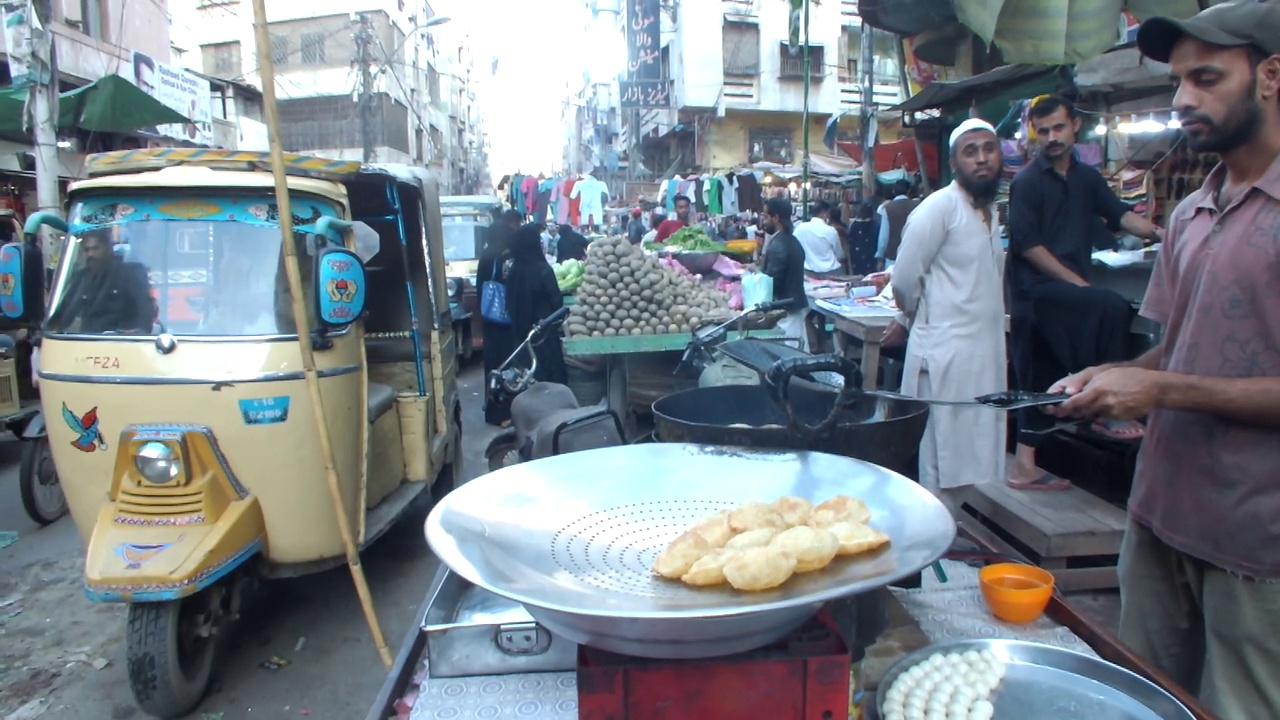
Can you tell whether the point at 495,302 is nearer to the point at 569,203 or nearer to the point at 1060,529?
the point at 1060,529

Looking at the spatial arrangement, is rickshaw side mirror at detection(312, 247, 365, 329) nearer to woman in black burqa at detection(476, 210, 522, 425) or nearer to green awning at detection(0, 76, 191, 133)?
woman in black burqa at detection(476, 210, 522, 425)

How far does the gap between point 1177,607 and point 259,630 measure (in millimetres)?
3769

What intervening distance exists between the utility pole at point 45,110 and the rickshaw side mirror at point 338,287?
507 cm

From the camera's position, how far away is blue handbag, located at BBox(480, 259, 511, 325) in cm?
745

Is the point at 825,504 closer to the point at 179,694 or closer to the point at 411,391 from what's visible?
the point at 179,694

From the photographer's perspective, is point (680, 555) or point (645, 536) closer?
point (680, 555)

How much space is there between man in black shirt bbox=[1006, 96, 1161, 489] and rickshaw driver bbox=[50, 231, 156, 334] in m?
3.86

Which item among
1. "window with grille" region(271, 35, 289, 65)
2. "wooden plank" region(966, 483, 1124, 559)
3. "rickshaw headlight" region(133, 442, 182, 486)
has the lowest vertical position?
"wooden plank" region(966, 483, 1124, 559)

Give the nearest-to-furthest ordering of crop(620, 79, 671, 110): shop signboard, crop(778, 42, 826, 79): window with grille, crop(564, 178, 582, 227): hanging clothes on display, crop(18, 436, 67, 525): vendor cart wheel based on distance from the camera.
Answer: crop(18, 436, 67, 525): vendor cart wheel < crop(564, 178, 582, 227): hanging clothes on display < crop(620, 79, 671, 110): shop signboard < crop(778, 42, 826, 79): window with grille

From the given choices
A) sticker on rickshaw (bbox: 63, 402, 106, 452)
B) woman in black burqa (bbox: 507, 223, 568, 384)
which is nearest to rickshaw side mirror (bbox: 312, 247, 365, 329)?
sticker on rickshaw (bbox: 63, 402, 106, 452)

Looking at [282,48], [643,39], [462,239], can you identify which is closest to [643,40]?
[643,39]

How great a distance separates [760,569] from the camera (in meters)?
1.10

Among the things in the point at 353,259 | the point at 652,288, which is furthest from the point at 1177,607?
the point at 652,288

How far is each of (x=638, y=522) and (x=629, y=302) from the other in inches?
176
